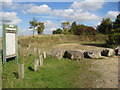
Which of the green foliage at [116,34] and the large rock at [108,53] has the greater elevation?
the green foliage at [116,34]

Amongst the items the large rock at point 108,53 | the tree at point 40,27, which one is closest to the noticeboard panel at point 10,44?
the large rock at point 108,53

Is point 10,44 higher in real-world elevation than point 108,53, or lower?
higher

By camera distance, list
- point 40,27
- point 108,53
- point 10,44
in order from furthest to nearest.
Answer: point 40,27 → point 108,53 → point 10,44

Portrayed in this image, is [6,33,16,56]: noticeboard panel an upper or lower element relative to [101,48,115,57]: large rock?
upper

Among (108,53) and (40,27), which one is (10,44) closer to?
(108,53)

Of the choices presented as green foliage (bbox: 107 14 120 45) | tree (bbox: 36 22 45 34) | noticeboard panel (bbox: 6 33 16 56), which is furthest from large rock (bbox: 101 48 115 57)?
tree (bbox: 36 22 45 34)

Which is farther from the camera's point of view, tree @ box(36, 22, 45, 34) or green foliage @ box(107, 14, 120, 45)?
tree @ box(36, 22, 45, 34)

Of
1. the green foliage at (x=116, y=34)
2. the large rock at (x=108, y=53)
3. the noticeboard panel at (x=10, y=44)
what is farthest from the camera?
the green foliage at (x=116, y=34)

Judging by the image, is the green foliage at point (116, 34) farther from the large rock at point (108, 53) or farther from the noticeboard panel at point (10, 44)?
the noticeboard panel at point (10, 44)

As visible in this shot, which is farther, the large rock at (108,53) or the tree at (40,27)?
the tree at (40,27)

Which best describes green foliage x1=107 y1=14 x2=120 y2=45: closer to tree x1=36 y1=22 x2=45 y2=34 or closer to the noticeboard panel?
the noticeboard panel

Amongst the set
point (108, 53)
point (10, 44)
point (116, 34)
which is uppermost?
point (116, 34)

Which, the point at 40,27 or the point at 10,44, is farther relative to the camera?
the point at 40,27

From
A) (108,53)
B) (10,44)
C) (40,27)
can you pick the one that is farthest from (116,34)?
(40,27)
